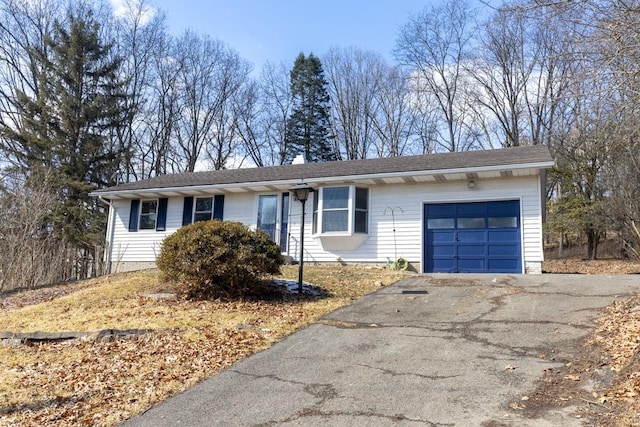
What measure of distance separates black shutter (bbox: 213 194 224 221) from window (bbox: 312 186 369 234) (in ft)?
11.8

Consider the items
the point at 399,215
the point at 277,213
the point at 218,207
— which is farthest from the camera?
the point at 218,207

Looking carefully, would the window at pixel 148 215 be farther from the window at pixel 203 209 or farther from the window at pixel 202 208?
the window at pixel 203 209

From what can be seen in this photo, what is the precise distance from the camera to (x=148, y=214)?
16188mm

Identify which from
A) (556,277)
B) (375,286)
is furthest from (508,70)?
(375,286)

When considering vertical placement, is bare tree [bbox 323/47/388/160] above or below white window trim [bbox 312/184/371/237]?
above

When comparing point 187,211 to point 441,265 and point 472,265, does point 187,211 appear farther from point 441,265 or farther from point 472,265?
point 472,265

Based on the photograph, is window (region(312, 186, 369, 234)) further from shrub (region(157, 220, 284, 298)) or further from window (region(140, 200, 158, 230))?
window (region(140, 200, 158, 230))

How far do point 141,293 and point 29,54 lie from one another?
22.4 meters

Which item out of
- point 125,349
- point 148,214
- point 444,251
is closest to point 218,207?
point 148,214

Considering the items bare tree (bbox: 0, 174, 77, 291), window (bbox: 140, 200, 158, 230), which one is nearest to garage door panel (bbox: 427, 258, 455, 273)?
window (bbox: 140, 200, 158, 230)

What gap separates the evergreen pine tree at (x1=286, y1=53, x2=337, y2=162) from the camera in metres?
32.1

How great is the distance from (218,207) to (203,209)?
1.97 feet

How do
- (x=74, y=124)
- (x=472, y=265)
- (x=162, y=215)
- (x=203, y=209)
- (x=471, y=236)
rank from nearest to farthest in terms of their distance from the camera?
(x=472, y=265) < (x=471, y=236) < (x=203, y=209) < (x=162, y=215) < (x=74, y=124)

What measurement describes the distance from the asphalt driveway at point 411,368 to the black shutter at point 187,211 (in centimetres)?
922
